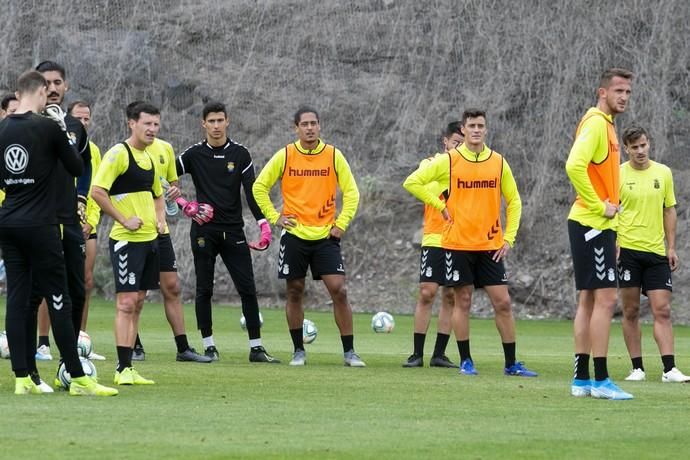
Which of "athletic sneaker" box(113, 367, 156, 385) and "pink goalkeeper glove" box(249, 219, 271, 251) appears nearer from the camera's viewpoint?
"athletic sneaker" box(113, 367, 156, 385)

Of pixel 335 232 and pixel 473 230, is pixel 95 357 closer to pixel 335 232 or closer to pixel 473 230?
pixel 335 232

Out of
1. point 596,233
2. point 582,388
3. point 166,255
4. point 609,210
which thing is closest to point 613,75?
point 609,210

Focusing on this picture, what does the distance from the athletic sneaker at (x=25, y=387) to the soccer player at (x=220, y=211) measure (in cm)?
434

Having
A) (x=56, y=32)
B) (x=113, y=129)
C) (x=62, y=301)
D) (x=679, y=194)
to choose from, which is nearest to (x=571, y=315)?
(x=679, y=194)

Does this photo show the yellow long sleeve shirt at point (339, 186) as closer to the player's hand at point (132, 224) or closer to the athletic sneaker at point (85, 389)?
the player's hand at point (132, 224)

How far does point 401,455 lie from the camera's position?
24.4 ft

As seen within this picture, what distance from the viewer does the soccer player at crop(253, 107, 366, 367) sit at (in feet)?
46.5

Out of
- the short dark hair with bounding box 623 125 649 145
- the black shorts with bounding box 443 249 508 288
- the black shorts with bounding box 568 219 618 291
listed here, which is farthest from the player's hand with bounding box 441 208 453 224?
the black shorts with bounding box 568 219 618 291

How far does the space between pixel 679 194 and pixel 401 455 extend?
20.9m

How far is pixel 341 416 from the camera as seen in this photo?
9.11 m

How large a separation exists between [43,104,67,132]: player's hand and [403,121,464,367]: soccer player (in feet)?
15.6

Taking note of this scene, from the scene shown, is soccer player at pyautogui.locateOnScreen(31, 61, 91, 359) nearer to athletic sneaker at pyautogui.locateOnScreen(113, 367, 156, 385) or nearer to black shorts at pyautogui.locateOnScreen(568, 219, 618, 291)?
athletic sneaker at pyautogui.locateOnScreen(113, 367, 156, 385)

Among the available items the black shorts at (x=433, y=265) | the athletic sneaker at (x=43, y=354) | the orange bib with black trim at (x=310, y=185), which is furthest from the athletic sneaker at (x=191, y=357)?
the black shorts at (x=433, y=265)

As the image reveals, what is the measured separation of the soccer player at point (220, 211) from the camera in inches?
585
